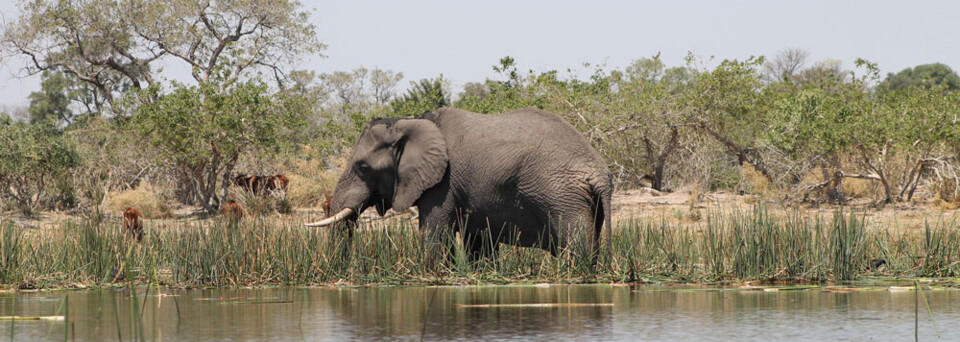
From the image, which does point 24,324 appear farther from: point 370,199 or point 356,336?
point 370,199

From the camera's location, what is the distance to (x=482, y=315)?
8.93 meters

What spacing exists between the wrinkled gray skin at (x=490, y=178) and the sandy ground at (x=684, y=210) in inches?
248

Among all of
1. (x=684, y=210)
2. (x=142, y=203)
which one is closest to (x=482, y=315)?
(x=684, y=210)

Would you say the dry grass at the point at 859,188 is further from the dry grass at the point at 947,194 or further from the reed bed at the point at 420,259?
the reed bed at the point at 420,259

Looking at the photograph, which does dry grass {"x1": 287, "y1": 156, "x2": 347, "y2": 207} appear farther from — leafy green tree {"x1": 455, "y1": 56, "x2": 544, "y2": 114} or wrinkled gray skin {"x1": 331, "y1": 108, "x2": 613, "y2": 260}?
wrinkled gray skin {"x1": 331, "y1": 108, "x2": 613, "y2": 260}

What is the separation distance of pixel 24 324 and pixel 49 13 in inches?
1219

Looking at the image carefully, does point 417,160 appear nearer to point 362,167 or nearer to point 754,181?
point 362,167

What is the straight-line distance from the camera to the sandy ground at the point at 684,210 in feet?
68.0

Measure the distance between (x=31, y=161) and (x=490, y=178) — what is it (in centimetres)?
1580

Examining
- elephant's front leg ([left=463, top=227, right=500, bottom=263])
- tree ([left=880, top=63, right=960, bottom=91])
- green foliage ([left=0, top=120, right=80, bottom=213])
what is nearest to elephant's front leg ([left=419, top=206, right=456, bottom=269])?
elephant's front leg ([left=463, top=227, right=500, bottom=263])

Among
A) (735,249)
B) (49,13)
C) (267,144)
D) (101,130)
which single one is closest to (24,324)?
Answer: (735,249)

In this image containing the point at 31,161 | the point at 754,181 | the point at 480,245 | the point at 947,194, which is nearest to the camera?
the point at 480,245

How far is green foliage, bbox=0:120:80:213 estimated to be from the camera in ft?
80.7

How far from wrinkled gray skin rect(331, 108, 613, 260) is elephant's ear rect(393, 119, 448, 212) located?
0.01 metres
